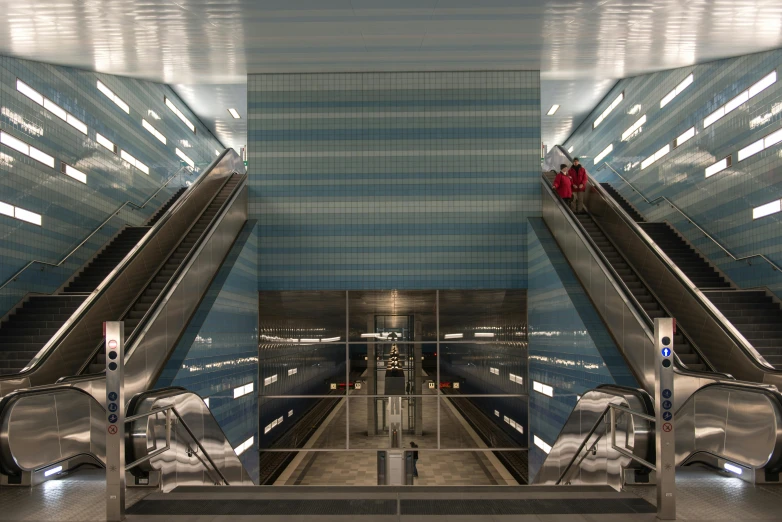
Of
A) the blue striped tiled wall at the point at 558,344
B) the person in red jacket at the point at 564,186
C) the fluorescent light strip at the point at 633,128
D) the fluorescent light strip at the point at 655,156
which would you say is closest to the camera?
the blue striped tiled wall at the point at 558,344

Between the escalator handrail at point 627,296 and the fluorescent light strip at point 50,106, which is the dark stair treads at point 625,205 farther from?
the fluorescent light strip at point 50,106

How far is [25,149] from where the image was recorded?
11969mm

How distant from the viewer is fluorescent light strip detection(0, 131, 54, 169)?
11.3 m

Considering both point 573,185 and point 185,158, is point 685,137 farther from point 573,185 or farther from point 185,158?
point 185,158

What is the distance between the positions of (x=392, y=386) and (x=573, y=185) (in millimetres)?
6057

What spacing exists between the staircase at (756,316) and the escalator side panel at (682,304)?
3.34 ft

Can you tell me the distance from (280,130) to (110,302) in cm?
601

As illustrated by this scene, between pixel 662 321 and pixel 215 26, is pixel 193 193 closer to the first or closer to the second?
pixel 215 26

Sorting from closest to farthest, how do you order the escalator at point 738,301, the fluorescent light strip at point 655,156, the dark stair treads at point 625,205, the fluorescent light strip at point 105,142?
the escalator at point 738,301 < the fluorescent light strip at point 105,142 < the fluorescent light strip at point 655,156 < the dark stair treads at point 625,205

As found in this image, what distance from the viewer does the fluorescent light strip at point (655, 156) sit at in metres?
15.6

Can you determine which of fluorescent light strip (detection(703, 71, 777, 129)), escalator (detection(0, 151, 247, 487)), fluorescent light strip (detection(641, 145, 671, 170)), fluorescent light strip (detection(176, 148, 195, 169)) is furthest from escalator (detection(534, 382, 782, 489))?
fluorescent light strip (detection(176, 148, 195, 169))

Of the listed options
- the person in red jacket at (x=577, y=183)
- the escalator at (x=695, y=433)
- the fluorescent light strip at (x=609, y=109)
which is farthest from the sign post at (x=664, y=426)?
the fluorescent light strip at (x=609, y=109)

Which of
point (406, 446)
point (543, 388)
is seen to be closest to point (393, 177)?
point (543, 388)

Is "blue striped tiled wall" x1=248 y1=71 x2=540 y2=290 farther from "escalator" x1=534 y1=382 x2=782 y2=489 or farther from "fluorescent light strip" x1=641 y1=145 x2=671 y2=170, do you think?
"escalator" x1=534 y1=382 x2=782 y2=489
